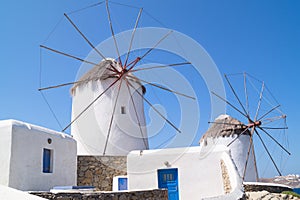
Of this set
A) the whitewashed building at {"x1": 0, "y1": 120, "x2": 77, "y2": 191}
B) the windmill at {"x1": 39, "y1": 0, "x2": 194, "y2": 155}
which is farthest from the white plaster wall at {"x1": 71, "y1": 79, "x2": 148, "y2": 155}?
the whitewashed building at {"x1": 0, "y1": 120, "x2": 77, "y2": 191}

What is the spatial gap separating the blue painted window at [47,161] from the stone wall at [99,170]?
7.32ft

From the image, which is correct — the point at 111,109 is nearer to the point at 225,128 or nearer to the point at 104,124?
A: the point at 104,124

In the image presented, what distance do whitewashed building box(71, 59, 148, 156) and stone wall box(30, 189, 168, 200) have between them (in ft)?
18.8

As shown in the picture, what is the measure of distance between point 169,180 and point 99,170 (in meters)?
2.94

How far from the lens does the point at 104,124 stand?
1409cm

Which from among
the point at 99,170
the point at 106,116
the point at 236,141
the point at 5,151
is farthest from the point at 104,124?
the point at 236,141

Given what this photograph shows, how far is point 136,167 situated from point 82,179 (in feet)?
7.68

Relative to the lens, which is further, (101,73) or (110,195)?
(101,73)

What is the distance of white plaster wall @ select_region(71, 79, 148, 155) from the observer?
13.8 meters

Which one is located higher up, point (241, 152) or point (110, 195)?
point (241, 152)

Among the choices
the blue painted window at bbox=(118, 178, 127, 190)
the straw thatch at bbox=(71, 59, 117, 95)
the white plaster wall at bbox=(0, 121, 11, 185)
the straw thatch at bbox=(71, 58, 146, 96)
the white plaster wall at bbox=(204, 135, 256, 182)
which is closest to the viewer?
the white plaster wall at bbox=(0, 121, 11, 185)

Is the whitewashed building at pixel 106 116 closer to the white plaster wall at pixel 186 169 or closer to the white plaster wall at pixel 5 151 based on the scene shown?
the white plaster wall at pixel 186 169

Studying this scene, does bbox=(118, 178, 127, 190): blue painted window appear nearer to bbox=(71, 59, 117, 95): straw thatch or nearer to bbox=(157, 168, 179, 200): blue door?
bbox=(157, 168, 179, 200): blue door

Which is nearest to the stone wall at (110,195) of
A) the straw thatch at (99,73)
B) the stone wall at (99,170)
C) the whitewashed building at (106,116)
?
the stone wall at (99,170)
